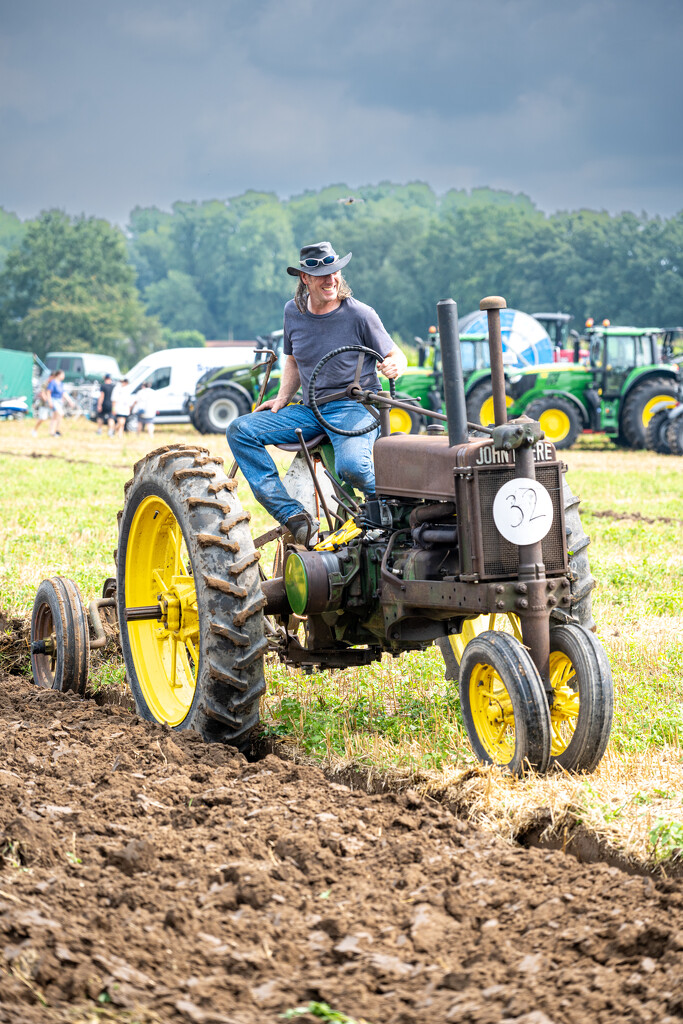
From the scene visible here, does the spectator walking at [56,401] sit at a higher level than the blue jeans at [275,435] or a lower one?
higher

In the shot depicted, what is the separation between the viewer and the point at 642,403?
71.7 ft

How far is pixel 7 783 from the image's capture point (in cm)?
389

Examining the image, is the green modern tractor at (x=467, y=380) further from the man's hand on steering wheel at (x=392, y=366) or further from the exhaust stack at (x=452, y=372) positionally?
the exhaust stack at (x=452, y=372)

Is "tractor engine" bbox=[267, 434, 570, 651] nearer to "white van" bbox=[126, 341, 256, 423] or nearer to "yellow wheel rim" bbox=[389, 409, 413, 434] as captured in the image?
"yellow wheel rim" bbox=[389, 409, 413, 434]

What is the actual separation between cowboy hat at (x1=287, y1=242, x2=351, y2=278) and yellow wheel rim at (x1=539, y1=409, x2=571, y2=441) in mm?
17358

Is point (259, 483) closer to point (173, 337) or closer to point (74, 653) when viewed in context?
point (74, 653)

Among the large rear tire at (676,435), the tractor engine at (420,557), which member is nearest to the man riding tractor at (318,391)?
the tractor engine at (420,557)

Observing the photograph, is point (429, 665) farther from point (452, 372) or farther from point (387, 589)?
point (452, 372)

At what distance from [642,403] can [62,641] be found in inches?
713

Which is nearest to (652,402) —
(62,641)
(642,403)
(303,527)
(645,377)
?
(642,403)

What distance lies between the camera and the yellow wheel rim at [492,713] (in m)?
3.84

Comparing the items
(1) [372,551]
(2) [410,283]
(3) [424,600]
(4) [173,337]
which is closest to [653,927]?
(3) [424,600]

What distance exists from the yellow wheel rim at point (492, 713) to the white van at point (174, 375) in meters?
27.1

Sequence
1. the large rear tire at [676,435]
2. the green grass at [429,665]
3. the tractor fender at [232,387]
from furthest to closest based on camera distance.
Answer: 1. the tractor fender at [232,387]
2. the large rear tire at [676,435]
3. the green grass at [429,665]
